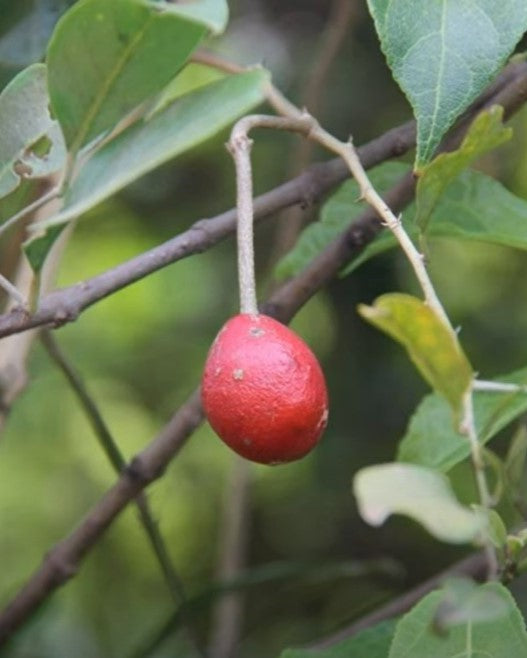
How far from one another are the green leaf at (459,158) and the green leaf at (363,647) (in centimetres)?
34

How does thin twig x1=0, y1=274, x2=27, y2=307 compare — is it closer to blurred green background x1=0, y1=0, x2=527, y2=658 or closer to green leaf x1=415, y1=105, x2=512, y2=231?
green leaf x1=415, y1=105, x2=512, y2=231

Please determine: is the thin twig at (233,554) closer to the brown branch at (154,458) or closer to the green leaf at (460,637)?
the brown branch at (154,458)

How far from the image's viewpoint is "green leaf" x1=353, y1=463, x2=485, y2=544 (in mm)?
504

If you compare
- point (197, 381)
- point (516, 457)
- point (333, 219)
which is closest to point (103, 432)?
point (333, 219)

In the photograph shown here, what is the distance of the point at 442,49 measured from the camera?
73 centimetres

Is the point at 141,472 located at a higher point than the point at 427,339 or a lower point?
lower

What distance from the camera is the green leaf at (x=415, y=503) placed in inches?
19.8

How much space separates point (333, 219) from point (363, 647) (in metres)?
0.31

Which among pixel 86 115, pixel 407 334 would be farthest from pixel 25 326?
pixel 407 334

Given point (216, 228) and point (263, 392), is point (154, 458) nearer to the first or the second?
point (216, 228)

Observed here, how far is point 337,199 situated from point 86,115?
1.27ft

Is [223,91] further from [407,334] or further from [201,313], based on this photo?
[201,313]

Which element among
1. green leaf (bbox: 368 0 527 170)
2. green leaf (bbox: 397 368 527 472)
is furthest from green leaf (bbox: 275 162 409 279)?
green leaf (bbox: 368 0 527 170)

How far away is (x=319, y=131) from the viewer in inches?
28.6
